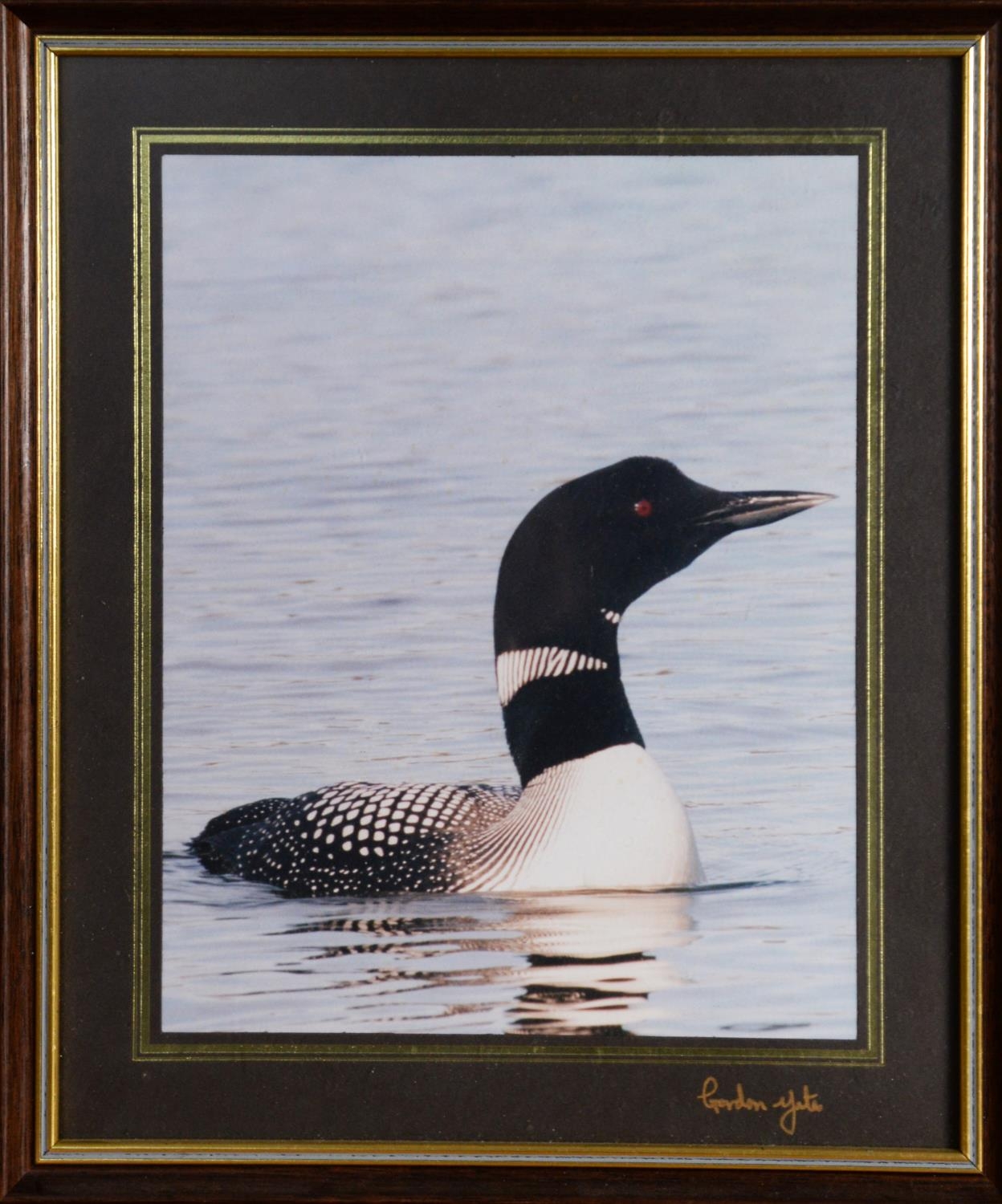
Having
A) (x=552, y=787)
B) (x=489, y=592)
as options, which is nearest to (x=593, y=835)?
(x=552, y=787)

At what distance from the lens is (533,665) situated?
2.13 ft

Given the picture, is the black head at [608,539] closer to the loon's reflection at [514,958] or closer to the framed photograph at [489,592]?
the framed photograph at [489,592]

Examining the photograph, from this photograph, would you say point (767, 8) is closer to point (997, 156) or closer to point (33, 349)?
point (997, 156)

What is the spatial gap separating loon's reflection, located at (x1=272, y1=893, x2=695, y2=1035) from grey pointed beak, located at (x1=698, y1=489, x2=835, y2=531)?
0.70 ft

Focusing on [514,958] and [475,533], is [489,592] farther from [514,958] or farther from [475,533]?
[514,958]

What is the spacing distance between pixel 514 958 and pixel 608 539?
9.6 inches

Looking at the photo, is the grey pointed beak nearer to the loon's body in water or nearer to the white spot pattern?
the loon's body in water

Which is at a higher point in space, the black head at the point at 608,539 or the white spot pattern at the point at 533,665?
the black head at the point at 608,539

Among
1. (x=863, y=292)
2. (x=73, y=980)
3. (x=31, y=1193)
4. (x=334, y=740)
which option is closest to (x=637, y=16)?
(x=863, y=292)
